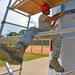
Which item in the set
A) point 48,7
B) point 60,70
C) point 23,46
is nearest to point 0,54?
point 23,46

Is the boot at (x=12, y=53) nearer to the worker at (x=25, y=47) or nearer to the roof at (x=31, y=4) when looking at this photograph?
the worker at (x=25, y=47)

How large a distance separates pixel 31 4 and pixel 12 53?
120cm

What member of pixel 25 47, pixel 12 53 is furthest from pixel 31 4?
pixel 12 53

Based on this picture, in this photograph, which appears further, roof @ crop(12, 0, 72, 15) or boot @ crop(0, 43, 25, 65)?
roof @ crop(12, 0, 72, 15)

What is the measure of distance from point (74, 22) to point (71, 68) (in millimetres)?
702

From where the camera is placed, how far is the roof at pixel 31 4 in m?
2.80

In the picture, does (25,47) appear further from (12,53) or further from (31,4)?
(31,4)

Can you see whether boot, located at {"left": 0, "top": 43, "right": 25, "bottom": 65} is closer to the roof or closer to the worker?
the worker

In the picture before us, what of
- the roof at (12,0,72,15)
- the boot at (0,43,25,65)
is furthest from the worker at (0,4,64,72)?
the roof at (12,0,72,15)

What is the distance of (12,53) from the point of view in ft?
7.21

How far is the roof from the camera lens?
2796 mm

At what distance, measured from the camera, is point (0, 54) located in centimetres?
208

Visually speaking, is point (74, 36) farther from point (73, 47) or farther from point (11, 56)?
point (11, 56)

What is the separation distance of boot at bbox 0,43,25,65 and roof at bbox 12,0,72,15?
0.87m
